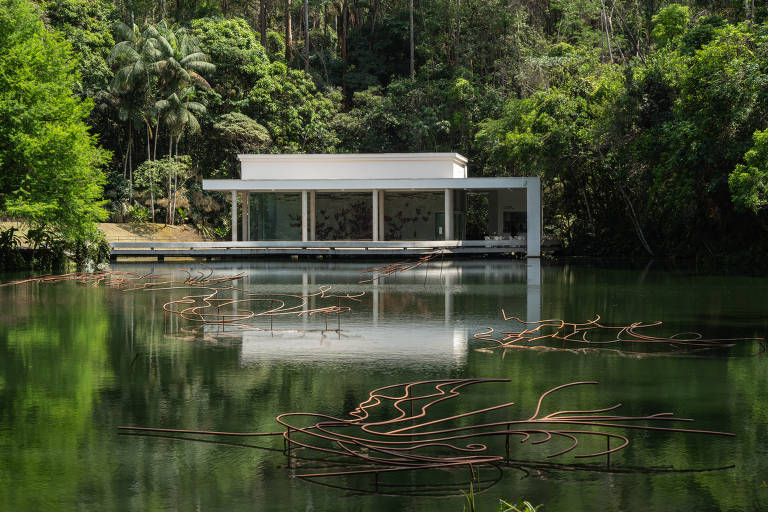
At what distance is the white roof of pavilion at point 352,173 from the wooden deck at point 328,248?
9.34 feet

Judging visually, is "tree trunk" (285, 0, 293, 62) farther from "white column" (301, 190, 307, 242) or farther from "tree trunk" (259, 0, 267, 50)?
"white column" (301, 190, 307, 242)

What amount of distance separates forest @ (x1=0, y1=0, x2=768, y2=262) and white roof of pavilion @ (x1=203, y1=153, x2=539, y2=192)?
149 inches

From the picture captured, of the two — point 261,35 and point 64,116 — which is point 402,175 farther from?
point 261,35

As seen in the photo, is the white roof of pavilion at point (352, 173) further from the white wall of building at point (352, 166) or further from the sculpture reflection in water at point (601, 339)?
the sculpture reflection in water at point (601, 339)

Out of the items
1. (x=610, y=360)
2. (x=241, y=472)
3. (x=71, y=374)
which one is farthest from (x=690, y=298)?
(x=241, y=472)

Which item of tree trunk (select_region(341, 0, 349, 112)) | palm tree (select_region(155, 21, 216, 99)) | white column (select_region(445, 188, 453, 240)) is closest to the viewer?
white column (select_region(445, 188, 453, 240))

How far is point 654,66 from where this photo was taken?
116 feet

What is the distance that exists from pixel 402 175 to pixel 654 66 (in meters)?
13.9

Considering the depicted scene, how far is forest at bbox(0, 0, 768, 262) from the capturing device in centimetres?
3159

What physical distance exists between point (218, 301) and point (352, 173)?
80.1ft

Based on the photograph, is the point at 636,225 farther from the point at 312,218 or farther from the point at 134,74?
the point at 134,74

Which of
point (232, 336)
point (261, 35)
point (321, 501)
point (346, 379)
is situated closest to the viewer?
point (321, 501)

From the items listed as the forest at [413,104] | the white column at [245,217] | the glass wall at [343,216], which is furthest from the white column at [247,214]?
the forest at [413,104]

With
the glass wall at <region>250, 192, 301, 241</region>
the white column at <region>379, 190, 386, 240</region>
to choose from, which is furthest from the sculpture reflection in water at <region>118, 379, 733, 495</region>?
the glass wall at <region>250, 192, 301, 241</region>
